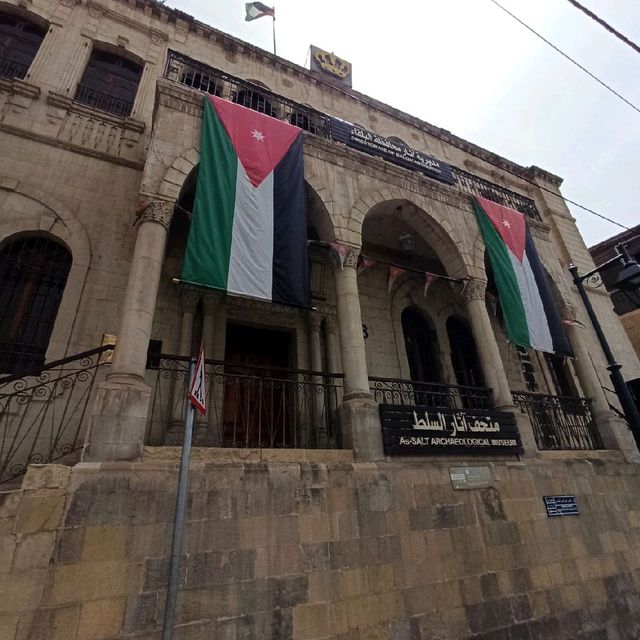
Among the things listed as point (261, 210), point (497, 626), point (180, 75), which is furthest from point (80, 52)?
point (497, 626)

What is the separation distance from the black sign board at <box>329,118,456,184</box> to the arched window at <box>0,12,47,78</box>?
7191 mm

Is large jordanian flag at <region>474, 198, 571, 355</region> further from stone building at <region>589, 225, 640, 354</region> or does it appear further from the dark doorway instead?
stone building at <region>589, 225, 640, 354</region>

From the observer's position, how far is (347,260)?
21.7 feet

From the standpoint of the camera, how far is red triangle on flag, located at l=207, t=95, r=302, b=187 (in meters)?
6.27

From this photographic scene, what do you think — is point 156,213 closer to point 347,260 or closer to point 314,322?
point 347,260

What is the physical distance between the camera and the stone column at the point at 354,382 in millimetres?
5195

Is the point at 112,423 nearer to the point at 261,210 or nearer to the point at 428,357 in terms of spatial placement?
the point at 261,210

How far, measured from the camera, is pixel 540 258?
396 inches

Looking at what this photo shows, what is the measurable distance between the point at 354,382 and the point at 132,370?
316 centimetres

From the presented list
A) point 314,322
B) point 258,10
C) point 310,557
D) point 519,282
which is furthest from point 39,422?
point 258,10

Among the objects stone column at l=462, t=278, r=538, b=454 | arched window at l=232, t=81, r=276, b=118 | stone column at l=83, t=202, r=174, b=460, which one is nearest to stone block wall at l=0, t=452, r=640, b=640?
stone column at l=83, t=202, r=174, b=460

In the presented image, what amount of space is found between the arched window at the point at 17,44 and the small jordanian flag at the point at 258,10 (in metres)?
8.01

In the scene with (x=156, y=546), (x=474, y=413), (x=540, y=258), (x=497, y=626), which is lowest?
(x=497, y=626)

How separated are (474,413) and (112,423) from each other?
5560 millimetres
